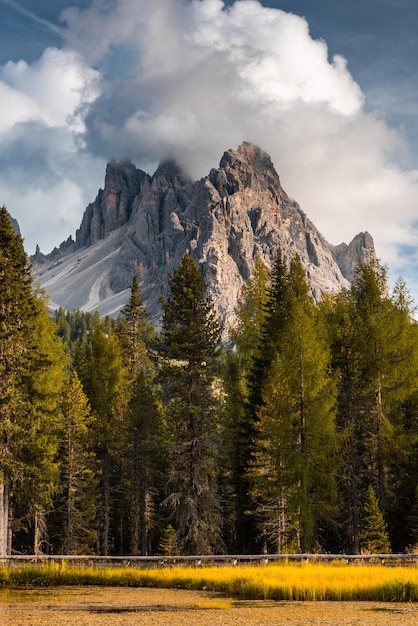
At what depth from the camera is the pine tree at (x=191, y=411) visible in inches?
1288

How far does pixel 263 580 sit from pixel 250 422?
15895 millimetres

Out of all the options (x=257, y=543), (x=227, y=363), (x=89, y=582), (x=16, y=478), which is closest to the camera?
(x=89, y=582)

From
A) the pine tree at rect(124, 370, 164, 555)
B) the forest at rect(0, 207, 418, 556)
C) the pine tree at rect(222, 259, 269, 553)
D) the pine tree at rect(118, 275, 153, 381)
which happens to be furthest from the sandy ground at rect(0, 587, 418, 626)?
the pine tree at rect(118, 275, 153, 381)

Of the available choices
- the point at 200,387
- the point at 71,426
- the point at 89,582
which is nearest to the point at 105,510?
the point at 71,426

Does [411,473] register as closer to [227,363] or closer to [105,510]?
[227,363]

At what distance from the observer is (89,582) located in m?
23.5

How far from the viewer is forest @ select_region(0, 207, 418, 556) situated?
2947 cm

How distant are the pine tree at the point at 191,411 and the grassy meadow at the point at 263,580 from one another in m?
8.54

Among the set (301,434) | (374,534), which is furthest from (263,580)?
(374,534)

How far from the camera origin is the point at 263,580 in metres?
19.3

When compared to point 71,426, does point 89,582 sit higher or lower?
lower

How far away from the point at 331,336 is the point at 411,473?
29.5 feet

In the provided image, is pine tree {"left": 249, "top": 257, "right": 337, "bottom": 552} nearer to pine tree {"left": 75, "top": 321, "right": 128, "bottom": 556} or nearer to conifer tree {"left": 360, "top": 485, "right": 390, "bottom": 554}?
conifer tree {"left": 360, "top": 485, "right": 390, "bottom": 554}

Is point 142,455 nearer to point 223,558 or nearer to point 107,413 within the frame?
point 107,413
